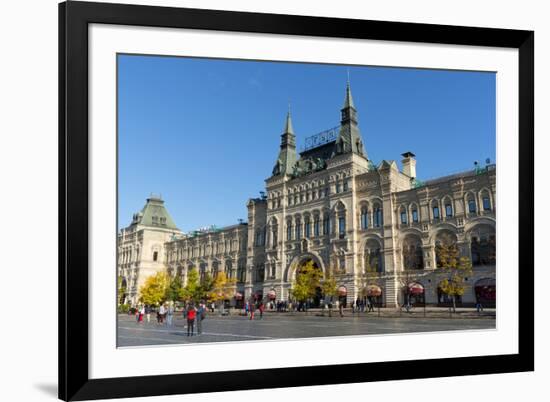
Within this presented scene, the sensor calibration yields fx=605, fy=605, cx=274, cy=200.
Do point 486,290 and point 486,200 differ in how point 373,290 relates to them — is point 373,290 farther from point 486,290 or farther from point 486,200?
point 486,290

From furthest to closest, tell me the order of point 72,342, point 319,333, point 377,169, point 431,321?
point 377,169 → point 431,321 → point 319,333 → point 72,342

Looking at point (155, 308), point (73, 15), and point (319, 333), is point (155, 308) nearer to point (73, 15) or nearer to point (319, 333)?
point (319, 333)

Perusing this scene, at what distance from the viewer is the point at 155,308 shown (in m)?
12.8

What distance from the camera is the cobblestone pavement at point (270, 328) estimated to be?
9578 mm

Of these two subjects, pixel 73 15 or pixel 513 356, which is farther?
pixel 513 356

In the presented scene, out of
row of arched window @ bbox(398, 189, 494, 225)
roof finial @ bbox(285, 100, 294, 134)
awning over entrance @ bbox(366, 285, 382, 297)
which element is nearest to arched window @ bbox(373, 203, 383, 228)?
row of arched window @ bbox(398, 189, 494, 225)

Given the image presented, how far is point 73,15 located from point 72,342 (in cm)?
458

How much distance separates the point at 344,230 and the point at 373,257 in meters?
4.34

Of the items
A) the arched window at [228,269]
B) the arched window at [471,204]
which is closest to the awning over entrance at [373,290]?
the arched window at [471,204]

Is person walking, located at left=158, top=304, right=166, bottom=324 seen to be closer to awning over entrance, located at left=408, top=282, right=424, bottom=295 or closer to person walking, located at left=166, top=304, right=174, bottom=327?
person walking, located at left=166, top=304, right=174, bottom=327

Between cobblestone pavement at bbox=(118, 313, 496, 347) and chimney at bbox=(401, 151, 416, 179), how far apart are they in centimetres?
484

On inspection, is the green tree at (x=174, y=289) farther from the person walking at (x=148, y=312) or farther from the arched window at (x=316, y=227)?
the arched window at (x=316, y=227)

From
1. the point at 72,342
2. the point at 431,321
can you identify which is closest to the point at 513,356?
the point at 431,321

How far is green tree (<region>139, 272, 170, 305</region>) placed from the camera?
13141 millimetres
